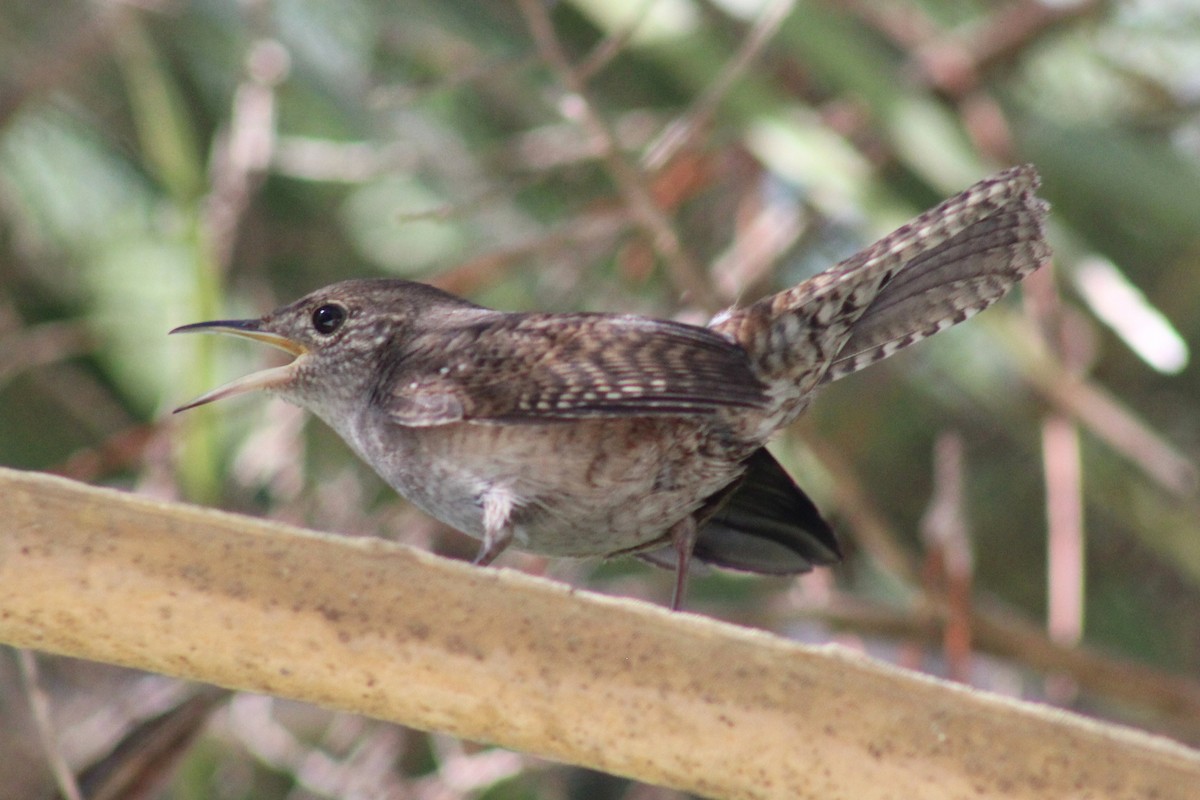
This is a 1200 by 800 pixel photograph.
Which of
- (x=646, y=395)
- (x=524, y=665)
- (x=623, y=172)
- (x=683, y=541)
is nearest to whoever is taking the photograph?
(x=524, y=665)

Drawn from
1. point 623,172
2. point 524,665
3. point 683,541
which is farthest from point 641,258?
point 524,665

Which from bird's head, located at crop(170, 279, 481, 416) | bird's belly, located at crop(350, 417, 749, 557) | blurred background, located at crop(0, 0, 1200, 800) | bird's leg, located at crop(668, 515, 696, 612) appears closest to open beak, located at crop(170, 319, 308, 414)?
bird's head, located at crop(170, 279, 481, 416)

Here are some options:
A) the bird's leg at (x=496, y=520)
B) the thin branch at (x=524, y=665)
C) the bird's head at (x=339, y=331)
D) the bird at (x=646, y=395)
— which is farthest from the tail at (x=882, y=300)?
the thin branch at (x=524, y=665)

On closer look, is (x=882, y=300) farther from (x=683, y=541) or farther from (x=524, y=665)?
(x=524, y=665)

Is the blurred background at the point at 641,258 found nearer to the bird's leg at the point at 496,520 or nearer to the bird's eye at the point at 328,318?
the bird's eye at the point at 328,318

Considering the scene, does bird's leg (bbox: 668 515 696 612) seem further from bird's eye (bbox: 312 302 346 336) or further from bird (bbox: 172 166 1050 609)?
bird's eye (bbox: 312 302 346 336)

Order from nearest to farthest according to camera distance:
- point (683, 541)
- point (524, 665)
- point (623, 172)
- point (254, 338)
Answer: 1. point (524, 665)
2. point (683, 541)
3. point (254, 338)
4. point (623, 172)

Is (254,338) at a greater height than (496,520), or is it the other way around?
(254,338)
